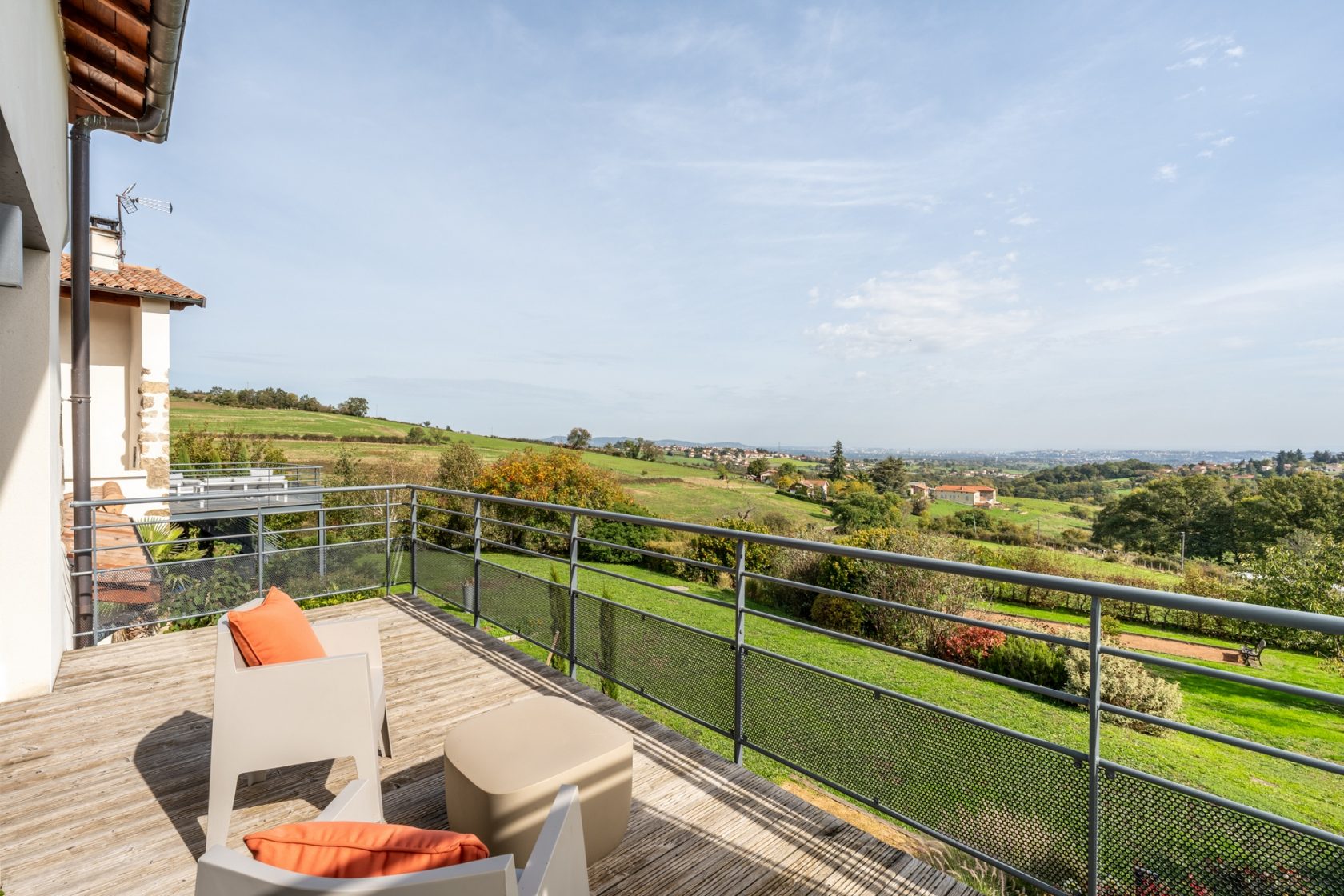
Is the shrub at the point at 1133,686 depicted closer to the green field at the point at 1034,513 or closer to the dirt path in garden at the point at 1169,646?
the dirt path in garden at the point at 1169,646

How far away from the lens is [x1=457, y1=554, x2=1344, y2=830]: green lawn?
436 inches

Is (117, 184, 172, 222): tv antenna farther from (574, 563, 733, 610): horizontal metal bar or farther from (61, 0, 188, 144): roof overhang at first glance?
(574, 563, 733, 610): horizontal metal bar

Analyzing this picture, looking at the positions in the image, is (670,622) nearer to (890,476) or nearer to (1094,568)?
(1094,568)

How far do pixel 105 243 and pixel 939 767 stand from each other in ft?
46.5

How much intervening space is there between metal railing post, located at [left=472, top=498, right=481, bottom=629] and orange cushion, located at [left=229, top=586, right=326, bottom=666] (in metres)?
2.09

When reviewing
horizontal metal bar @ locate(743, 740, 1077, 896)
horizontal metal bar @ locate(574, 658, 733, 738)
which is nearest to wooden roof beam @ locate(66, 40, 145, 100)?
horizontal metal bar @ locate(574, 658, 733, 738)

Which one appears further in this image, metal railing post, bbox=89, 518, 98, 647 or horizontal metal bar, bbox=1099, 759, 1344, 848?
metal railing post, bbox=89, 518, 98, 647

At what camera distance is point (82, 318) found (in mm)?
4699

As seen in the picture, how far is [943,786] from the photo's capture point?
2098 millimetres

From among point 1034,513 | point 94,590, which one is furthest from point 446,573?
point 1034,513

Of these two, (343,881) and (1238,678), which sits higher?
(1238,678)

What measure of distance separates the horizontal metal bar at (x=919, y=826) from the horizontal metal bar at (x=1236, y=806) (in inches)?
16.6

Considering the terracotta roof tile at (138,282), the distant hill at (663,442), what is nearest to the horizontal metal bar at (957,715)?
the terracotta roof tile at (138,282)

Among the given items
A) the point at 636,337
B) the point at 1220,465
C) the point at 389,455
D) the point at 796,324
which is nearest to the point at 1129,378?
the point at 1220,465
